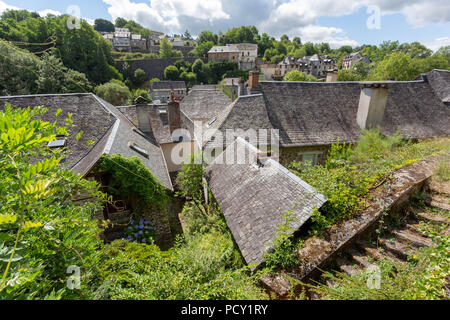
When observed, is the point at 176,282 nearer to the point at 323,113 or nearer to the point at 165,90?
the point at 323,113

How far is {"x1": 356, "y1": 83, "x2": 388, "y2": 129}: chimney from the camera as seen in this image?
35.5 ft

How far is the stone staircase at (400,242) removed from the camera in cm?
321

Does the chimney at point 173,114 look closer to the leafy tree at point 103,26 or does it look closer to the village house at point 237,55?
the village house at point 237,55

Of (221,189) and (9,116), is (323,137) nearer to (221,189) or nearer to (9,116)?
(221,189)

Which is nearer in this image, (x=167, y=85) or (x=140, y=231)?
(x=140, y=231)

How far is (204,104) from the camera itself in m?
22.1

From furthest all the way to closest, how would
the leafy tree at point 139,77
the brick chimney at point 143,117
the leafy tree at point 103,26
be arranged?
1. the leafy tree at point 103,26
2. the leafy tree at point 139,77
3. the brick chimney at point 143,117

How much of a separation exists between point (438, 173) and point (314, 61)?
81904 millimetres

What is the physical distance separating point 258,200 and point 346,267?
2.61m

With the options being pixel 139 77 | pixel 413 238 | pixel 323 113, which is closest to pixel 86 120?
pixel 323 113

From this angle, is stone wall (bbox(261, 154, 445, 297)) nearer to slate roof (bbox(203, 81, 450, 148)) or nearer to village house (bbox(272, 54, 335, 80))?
slate roof (bbox(203, 81, 450, 148))


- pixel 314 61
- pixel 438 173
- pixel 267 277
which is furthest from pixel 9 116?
pixel 314 61

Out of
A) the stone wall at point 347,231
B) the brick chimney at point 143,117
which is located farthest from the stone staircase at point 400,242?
the brick chimney at point 143,117

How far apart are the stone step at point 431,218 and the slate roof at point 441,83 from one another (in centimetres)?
1615
